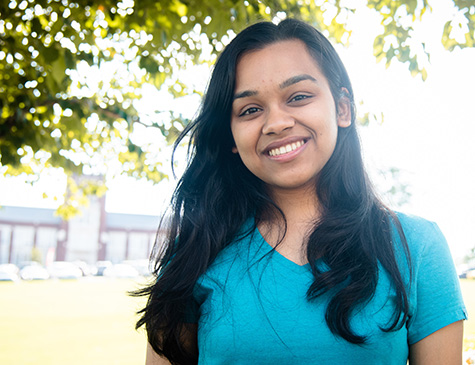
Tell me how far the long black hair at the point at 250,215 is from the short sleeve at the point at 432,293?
57mm

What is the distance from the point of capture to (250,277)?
61.9 inches

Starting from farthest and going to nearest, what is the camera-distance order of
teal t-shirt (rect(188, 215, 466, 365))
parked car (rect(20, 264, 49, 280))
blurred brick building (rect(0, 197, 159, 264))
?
blurred brick building (rect(0, 197, 159, 264)) → parked car (rect(20, 264, 49, 280)) → teal t-shirt (rect(188, 215, 466, 365))

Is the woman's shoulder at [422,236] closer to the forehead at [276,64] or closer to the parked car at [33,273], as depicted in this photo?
the forehead at [276,64]

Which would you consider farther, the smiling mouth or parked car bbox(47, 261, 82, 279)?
parked car bbox(47, 261, 82, 279)

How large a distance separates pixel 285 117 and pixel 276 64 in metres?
0.22

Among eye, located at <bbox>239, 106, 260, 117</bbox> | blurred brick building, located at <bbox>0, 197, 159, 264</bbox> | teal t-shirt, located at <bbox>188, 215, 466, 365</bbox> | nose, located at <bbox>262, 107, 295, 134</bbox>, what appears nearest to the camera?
teal t-shirt, located at <bbox>188, 215, 466, 365</bbox>

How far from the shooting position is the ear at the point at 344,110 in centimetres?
183

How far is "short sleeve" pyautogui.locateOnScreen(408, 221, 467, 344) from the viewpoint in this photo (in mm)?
1441

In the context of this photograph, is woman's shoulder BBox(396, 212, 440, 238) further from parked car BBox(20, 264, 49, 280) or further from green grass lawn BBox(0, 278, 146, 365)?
parked car BBox(20, 264, 49, 280)

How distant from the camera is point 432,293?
146 cm

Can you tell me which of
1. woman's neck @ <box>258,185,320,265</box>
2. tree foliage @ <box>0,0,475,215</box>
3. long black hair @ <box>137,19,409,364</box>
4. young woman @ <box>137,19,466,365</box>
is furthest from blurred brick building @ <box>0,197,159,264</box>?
woman's neck @ <box>258,185,320,265</box>

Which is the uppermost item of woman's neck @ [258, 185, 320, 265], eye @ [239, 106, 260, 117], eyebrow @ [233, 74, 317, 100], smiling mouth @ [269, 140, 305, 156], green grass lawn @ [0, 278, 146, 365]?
eyebrow @ [233, 74, 317, 100]

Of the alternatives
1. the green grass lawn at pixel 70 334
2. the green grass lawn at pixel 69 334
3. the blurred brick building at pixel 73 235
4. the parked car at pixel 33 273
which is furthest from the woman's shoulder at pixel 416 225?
the blurred brick building at pixel 73 235

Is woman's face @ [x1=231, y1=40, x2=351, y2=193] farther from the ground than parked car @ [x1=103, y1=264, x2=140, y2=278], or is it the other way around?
woman's face @ [x1=231, y1=40, x2=351, y2=193]
